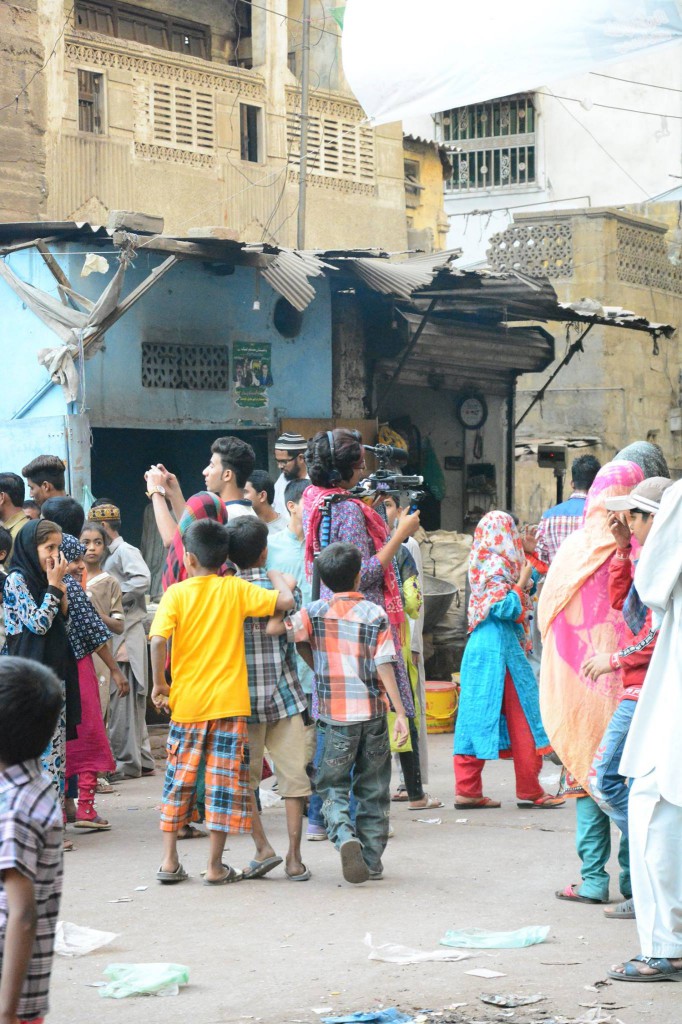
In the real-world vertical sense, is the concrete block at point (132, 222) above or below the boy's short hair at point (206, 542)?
above

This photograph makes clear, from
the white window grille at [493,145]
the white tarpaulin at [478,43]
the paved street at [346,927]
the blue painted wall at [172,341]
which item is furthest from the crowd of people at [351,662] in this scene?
the white window grille at [493,145]

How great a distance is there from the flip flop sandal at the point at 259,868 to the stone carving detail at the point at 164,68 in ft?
49.7

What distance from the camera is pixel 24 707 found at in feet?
9.43

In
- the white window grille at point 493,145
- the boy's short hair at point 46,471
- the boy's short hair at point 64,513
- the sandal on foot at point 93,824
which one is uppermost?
the white window grille at point 493,145

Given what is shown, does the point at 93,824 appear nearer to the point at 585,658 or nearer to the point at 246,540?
the point at 246,540

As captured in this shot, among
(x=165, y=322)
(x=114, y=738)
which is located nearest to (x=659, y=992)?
(x=114, y=738)

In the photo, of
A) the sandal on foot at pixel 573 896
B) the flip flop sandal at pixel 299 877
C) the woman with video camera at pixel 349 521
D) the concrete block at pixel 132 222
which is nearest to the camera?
the sandal on foot at pixel 573 896

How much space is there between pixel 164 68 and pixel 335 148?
3.53 meters

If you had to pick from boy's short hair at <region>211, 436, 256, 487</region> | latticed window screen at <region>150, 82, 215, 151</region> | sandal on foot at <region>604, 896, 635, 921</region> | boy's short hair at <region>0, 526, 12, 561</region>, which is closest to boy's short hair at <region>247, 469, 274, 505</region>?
boy's short hair at <region>211, 436, 256, 487</region>

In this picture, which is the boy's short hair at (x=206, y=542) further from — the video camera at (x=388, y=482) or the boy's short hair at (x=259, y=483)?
the boy's short hair at (x=259, y=483)

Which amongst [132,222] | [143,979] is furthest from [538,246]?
[143,979]

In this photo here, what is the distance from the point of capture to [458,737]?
739cm

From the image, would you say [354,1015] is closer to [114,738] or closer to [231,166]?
[114,738]

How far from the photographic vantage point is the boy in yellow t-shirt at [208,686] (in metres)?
5.74
